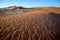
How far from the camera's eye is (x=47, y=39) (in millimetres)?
4461

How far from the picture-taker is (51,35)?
4.86 metres

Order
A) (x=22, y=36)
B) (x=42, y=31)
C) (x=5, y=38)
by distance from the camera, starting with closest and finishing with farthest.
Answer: (x=5, y=38), (x=22, y=36), (x=42, y=31)

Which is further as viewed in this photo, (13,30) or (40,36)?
(13,30)

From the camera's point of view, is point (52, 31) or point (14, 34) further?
point (52, 31)

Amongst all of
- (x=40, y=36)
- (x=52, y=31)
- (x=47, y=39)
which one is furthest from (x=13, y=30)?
(x=52, y=31)

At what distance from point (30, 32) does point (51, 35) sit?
4.04ft

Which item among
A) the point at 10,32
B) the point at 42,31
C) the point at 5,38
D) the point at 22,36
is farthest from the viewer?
the point at 42,31

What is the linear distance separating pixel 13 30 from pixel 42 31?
1.76m

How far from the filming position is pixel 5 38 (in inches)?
166

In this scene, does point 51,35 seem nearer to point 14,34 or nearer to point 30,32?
point 30,32

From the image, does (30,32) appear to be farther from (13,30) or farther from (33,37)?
(13,30)

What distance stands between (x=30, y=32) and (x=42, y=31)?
2.50ft

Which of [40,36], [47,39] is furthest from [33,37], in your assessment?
[47,39]

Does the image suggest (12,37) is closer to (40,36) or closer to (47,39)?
(40,36)
